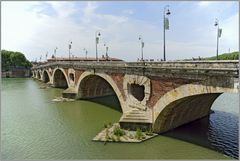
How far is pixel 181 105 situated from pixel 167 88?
2181 mm

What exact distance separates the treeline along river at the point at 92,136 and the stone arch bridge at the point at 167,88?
4.72 feet

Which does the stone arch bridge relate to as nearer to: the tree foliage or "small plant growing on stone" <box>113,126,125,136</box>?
"small plant growing on stone" <box>113,126,125,136</box>

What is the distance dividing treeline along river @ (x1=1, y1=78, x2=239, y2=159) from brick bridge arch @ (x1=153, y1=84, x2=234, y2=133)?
693mm

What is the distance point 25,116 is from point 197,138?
18.3 metres

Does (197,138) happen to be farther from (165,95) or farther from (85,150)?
(85,150)

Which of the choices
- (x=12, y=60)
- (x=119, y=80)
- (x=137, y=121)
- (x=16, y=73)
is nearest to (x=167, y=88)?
(x=137, y=121)

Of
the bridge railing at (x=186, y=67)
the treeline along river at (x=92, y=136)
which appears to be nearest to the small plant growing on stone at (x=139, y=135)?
the treeline along river at (x=92, y=136)

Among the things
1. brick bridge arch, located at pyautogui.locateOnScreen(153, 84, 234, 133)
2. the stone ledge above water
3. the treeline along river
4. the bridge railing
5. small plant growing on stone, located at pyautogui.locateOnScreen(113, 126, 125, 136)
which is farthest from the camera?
small plant growing on stone, located at pyautogui.locateOnScreen(113, 126, 125, 136)

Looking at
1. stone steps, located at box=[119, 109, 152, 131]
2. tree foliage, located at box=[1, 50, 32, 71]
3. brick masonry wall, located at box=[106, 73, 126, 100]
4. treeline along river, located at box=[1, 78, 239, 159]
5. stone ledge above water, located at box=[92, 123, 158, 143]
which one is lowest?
treeline along river, located at box=[1, 78, 239, 159]

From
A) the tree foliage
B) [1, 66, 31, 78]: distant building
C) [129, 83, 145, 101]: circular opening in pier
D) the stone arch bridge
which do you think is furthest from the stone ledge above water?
the tree foliage

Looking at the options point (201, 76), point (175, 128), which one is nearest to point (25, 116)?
point (175, 128)

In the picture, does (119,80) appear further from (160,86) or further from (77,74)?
(77,74)

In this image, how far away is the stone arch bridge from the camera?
14.5 meters

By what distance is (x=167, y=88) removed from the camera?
17.9 metres
